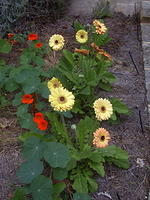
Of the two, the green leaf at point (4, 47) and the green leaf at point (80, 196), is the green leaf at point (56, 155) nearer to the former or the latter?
the green leaf at point (80, 196)

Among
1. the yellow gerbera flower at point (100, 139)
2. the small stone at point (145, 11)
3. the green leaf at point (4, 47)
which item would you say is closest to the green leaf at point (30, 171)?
the yellow gerbera flower at point (100, 139)

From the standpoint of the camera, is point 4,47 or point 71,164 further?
point 4,47

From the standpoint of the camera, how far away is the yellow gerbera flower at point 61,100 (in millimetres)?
2699

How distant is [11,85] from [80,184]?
108 centimetres

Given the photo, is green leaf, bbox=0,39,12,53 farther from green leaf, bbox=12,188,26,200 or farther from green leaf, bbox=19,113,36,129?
green leaf, bbox=12,188,26,200

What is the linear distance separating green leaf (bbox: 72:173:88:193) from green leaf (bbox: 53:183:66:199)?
4.2 inches

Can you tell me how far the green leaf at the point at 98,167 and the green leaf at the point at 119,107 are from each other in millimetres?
632

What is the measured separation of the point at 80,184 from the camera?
2740 millimetres

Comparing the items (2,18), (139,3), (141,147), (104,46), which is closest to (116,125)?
(141,147)

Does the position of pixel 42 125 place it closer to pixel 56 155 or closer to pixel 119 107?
pixel 56 155

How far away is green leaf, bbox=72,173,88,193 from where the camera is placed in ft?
8.87

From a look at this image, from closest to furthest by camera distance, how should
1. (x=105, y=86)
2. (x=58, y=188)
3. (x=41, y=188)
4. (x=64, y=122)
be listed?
1. (x=41, y=188)
2. (x=58, y=188)
3. (x=64, y=122)
4. (x=105, y=86)

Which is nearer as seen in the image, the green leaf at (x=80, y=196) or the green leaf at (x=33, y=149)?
the green leaf at (x=80, y=196)

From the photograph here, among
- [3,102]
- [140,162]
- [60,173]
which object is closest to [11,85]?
[3,102]
